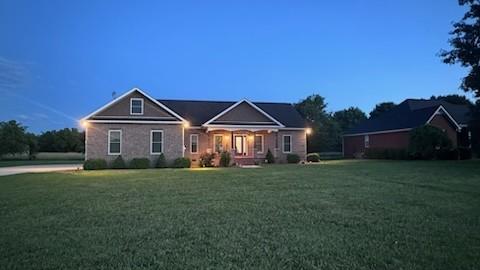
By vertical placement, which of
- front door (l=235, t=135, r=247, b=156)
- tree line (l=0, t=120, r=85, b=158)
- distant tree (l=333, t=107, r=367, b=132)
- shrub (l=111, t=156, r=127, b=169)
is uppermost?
distant tree (l=333, t=107, r=367, b=132)

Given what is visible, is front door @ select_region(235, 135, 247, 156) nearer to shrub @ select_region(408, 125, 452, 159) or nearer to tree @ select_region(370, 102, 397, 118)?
shrub @ select_region(408, 125, 452, 159)

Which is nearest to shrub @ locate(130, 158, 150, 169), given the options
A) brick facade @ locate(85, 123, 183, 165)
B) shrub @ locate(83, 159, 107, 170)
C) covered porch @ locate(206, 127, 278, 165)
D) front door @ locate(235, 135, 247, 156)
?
brick facade @ locate(85, 123, 183, 165)

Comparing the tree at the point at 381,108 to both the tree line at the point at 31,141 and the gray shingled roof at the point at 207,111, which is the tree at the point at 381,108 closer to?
the gray shingled roof at the point at 207,111

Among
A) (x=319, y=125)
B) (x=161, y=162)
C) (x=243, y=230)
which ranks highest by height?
(x=319, y=125)

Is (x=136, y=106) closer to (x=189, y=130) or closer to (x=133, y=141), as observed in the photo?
(x=133, y=141)

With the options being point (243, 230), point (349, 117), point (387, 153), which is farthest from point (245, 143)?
point (349, 117)

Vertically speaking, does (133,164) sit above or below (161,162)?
below

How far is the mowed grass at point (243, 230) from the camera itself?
15.5ft

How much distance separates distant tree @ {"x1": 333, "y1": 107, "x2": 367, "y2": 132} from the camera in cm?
6395

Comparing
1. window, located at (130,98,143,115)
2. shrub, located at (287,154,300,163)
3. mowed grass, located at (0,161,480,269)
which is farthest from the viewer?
shrub, located at (287,154,300,163)

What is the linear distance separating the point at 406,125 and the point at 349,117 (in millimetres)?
30477

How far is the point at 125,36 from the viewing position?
4328cm

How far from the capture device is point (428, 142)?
29.7 meters

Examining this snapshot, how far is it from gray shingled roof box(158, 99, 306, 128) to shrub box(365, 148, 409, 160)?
8574 mm
